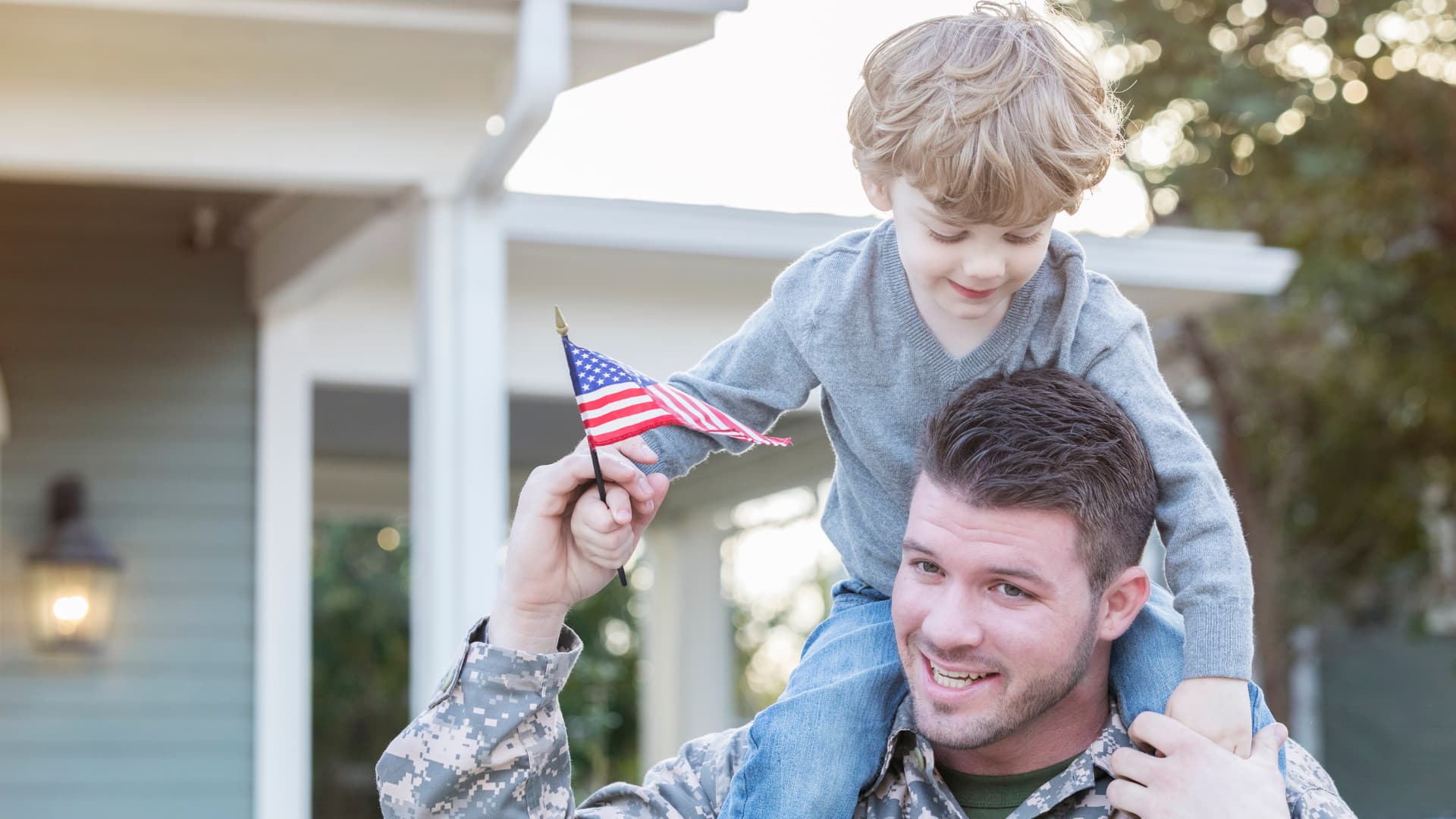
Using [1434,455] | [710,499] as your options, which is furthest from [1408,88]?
[710,499]

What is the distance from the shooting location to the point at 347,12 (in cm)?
427

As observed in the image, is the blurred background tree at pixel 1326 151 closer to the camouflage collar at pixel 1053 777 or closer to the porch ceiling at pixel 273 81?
the porch ceiling at pixel 273 81

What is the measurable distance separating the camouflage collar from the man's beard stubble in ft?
0.24

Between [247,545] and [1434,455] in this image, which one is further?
[1434,455]

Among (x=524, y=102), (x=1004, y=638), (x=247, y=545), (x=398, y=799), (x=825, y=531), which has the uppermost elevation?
(x=524, y=102)

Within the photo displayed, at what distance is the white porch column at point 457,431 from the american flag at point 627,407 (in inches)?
105

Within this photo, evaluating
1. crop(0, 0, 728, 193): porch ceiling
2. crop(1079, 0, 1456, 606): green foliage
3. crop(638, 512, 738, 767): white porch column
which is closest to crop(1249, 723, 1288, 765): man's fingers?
crop(0, 0, 728, 193): porch ceiling

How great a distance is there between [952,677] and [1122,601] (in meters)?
0.24

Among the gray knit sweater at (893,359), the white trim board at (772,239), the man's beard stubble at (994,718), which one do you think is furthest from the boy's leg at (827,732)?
the white trim board at (772,239)

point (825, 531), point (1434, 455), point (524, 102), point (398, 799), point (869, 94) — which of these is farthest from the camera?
point (1434, 455)

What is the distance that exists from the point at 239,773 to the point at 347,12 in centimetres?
293

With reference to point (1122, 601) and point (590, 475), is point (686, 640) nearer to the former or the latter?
point (1122, 601)

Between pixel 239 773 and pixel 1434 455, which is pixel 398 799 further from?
pixel 1434 455

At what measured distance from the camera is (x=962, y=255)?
196 cm
